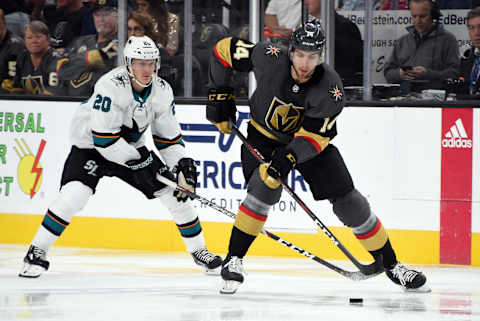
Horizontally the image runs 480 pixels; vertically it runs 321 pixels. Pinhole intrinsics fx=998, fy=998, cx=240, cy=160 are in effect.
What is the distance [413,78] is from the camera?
541 centimetres

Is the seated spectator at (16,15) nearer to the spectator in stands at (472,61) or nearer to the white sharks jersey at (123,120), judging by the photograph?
the white sharks jersey at (123,120)

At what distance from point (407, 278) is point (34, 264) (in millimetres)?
1768

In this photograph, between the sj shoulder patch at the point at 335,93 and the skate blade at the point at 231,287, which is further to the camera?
the skate blade at the point at 231,287

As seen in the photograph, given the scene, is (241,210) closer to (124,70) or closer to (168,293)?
(168,293)

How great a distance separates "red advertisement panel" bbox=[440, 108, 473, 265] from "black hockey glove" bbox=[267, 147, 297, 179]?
146 centimetres

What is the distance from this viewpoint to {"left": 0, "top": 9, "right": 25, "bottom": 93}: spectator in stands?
6121 millimetres

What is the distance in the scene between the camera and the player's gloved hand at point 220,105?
446cm

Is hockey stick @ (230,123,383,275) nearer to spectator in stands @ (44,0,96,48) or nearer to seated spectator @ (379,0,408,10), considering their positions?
seated spectator @ (379,0,408,10)

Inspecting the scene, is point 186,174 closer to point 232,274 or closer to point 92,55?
point 232,274

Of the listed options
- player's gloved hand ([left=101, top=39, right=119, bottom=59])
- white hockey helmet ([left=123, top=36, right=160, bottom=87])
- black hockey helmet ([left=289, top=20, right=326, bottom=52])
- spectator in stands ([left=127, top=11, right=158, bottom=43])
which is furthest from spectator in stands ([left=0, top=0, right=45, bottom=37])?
black hockey helmet ([left=289, top=20, right=326, bottom=52])

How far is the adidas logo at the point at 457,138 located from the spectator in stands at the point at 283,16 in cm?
105

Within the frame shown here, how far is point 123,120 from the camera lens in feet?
15.2

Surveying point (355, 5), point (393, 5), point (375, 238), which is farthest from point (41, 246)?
point (393, 5)

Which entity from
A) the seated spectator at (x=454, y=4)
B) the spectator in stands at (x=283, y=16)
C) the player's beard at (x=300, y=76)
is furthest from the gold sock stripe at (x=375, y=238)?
the spectator in stands at (x=283, y=16)
